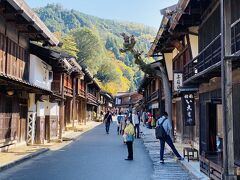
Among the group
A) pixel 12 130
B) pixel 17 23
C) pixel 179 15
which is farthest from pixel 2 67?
pixel 179 15

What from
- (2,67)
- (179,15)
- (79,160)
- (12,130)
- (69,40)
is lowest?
(79,160)

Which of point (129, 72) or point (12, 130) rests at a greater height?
point (129, 72)

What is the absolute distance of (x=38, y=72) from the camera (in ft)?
74.1

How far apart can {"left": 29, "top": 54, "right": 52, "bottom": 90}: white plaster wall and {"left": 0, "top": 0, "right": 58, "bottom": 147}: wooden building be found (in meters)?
0.24

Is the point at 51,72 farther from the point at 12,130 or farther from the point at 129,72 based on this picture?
the point at 129,72

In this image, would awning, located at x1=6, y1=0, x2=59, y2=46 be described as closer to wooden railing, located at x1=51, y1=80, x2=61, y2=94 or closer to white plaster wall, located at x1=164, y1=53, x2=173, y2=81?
wooden railing, located at x1=51, y1=80, x2=61, y2=94

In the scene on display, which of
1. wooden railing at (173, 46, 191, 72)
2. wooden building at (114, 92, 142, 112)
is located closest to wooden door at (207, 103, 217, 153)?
wooden railing at (173, 46, 191, 72)

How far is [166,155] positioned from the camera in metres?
17.5

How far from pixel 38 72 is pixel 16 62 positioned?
3.30 meters

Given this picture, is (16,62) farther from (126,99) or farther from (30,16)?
(126,99)

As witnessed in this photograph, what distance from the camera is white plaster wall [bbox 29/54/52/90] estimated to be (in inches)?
853

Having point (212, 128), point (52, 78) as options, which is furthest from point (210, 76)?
point (52, 78)

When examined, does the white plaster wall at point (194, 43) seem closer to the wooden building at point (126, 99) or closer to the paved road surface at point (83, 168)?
the paved road surface at point (83, 168)

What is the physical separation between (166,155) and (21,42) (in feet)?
32.7
